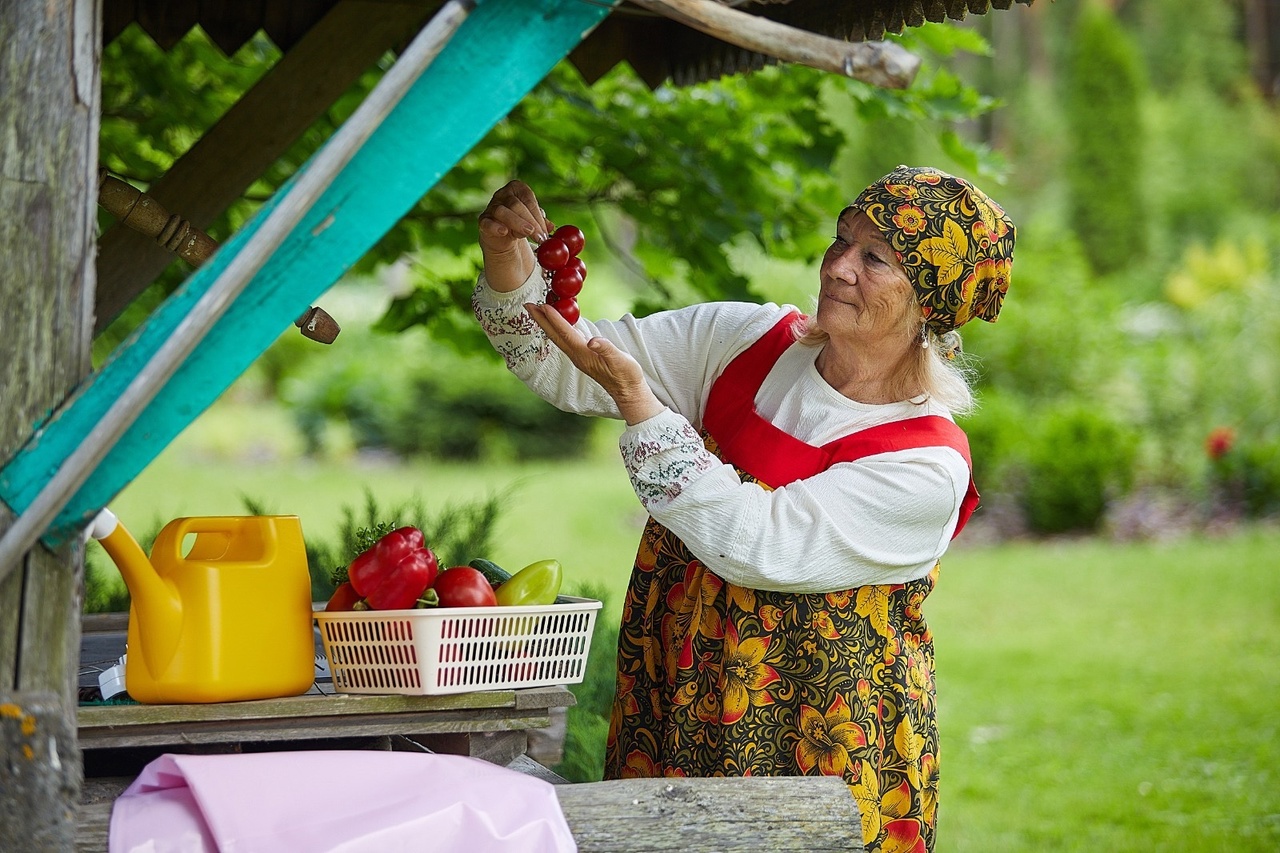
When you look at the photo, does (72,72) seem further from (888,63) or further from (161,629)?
(888,63)

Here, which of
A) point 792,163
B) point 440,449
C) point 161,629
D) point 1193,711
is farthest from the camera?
point 440,449

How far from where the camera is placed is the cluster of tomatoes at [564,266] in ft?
7.86

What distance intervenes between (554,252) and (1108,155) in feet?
51.7

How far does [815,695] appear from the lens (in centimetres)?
227

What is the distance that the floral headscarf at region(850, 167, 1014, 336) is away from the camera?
2273 millimetres

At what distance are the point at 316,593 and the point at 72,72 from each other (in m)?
3.44

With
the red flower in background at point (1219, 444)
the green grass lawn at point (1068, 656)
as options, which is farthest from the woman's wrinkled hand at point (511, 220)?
the red flower in background at point (1219, 444)

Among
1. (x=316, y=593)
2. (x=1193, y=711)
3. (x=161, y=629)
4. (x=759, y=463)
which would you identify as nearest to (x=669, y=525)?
(x=759, y=463)

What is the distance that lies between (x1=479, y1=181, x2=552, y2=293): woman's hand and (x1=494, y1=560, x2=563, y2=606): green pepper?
2.11 ft

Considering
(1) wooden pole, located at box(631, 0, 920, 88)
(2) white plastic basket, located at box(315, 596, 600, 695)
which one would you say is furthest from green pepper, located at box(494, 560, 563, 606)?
(1) wooden pole, located at box(631, 0, 920, 88)

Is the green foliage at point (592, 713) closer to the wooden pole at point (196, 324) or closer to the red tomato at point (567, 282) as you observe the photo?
the red tomato at point (567, 282)

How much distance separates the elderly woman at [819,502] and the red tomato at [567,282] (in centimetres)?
7

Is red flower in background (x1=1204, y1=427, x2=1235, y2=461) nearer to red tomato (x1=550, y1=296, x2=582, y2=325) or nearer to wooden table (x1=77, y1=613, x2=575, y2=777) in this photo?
red tomato (x1=550, y1=296, x2=582, y2=325)

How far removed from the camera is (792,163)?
436 cm
